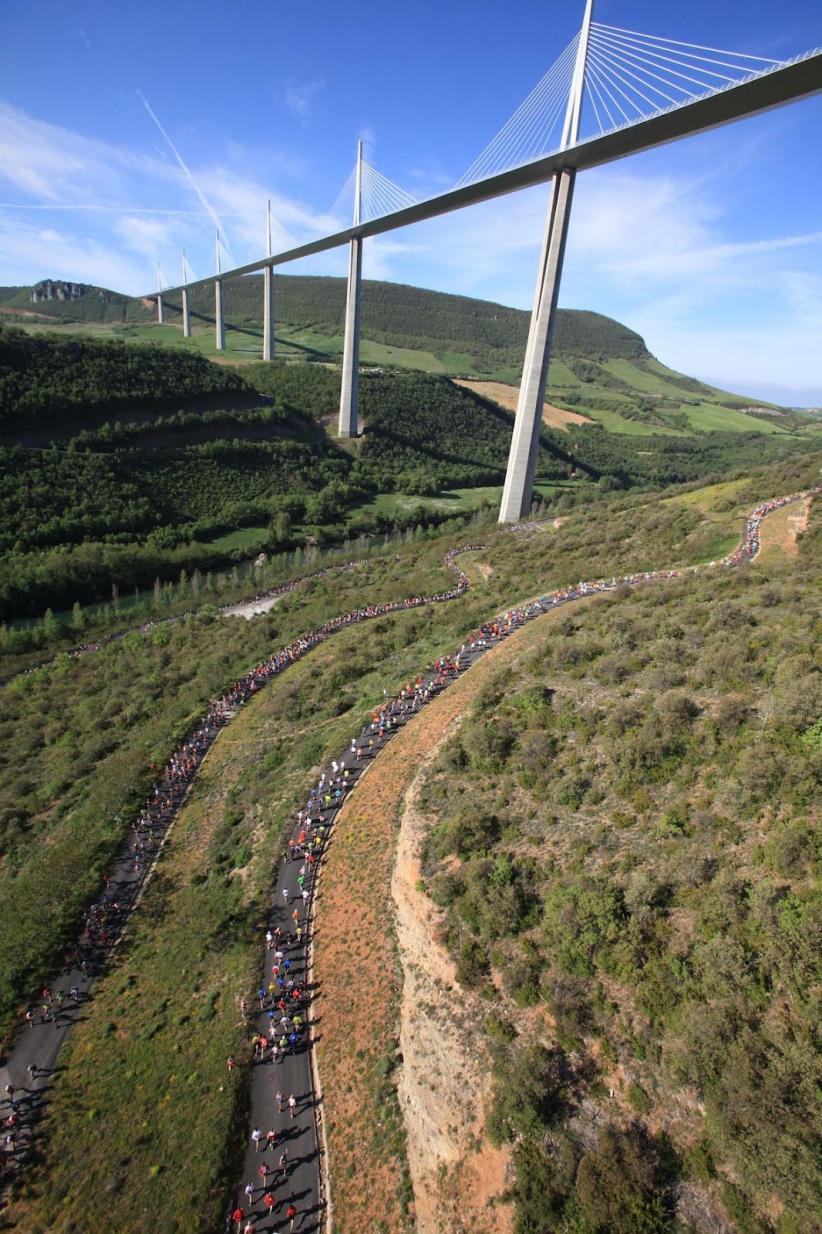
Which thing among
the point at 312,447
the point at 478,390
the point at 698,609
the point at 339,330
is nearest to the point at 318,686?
the point at 698,609

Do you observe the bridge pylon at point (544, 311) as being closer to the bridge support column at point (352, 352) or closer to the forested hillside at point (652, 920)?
the forested hillside at point (652, 920)

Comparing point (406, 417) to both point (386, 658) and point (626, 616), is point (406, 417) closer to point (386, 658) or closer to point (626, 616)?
point (386, 658)

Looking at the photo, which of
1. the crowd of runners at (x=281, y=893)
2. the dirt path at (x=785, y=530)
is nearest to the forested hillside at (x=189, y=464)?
the crowd of runners at (x=281, y=893)

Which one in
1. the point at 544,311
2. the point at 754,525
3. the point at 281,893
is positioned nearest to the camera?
the point at 281,893

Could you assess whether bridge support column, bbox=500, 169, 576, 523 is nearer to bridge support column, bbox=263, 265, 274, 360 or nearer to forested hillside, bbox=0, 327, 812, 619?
→ forested hillside, bbox=0, 327, 812, 619

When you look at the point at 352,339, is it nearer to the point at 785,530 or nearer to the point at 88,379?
the point at 88,379

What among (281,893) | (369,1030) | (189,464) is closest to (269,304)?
(189,464)
